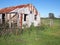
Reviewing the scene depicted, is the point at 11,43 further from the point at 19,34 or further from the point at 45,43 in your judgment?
the point at 19,34

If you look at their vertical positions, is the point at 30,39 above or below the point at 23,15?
below

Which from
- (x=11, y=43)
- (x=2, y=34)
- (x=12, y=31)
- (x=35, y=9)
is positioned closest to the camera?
(x=11, y=43)

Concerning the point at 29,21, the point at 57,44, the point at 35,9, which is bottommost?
the point at 57,44

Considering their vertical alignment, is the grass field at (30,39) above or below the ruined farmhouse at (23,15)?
below

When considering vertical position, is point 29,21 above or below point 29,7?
below

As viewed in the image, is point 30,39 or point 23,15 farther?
point 23,15

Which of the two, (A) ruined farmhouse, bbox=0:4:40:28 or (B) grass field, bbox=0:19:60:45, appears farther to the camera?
(A) ruined farmhouse, bbox=0:4:40:28

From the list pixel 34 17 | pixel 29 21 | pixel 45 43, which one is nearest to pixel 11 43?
pixel 45 43

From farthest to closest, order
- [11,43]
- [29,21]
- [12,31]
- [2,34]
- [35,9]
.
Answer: [35,9] → [29,21] → [12,31] → [2,34] → [11,43]

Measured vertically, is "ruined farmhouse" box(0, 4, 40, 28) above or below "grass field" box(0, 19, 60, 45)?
above

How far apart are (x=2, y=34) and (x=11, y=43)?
2761 mm

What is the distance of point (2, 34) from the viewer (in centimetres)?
1315

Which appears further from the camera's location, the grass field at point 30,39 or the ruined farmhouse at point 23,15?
the ruined farmhouse at point 23,15

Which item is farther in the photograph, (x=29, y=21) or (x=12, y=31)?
(x=29, y=21)
